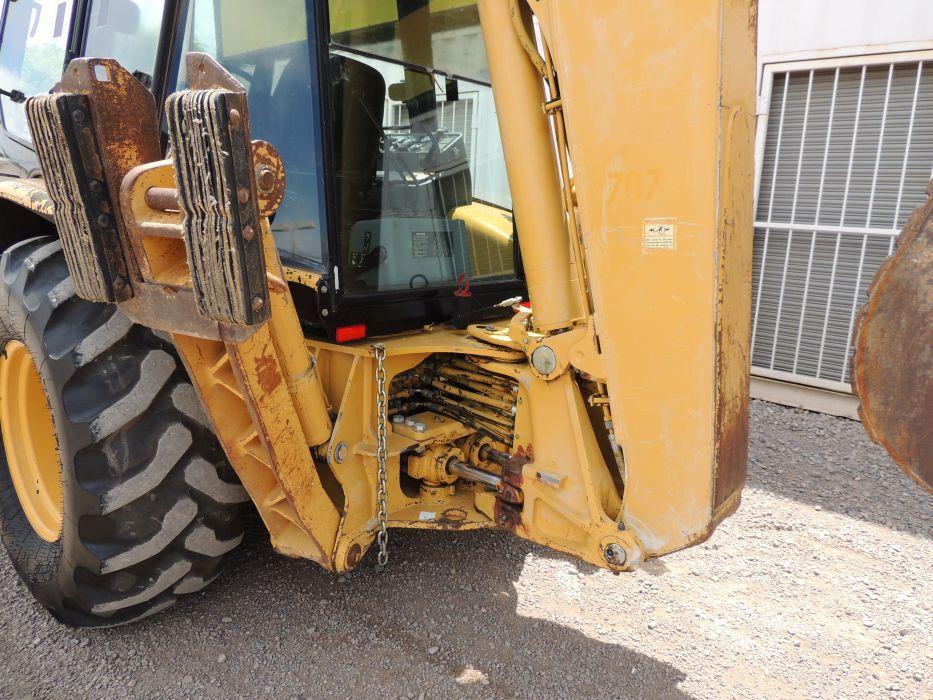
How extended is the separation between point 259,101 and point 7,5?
1850mm

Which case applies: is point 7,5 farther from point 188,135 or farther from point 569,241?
point 569,241

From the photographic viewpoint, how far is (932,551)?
304 centimetres

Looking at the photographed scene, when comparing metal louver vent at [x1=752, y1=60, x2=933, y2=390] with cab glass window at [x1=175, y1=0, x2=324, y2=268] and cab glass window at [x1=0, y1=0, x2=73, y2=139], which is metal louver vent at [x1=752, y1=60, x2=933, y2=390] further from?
cab glass window at [x1=0, y1=0, x2=73, y2=139]

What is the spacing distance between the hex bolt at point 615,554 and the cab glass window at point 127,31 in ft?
6.89

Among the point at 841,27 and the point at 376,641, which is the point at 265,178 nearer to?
the point at 376,641

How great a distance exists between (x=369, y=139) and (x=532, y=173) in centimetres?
64

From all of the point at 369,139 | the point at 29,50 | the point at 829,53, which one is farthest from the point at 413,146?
the point at 829,53

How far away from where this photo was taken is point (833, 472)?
3922 mm

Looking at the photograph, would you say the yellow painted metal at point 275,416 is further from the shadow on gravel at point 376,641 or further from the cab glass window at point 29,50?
the cab glass window at point 29,50

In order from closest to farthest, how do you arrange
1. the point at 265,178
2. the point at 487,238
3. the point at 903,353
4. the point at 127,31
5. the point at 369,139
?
1. the point at 903,353
2. the point at 265,178
3. the point at 369,139
4. the point at 127,31
5. the point at 487,238

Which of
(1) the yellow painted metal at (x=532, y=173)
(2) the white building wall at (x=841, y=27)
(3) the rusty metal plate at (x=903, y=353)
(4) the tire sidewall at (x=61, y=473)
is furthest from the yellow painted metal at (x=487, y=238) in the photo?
(2) the white building wall at (x=841, y=27)

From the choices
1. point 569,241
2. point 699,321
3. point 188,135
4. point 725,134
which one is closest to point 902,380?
point 699,321

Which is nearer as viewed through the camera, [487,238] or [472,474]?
[472,474]

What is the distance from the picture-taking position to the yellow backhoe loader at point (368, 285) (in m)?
1.49
